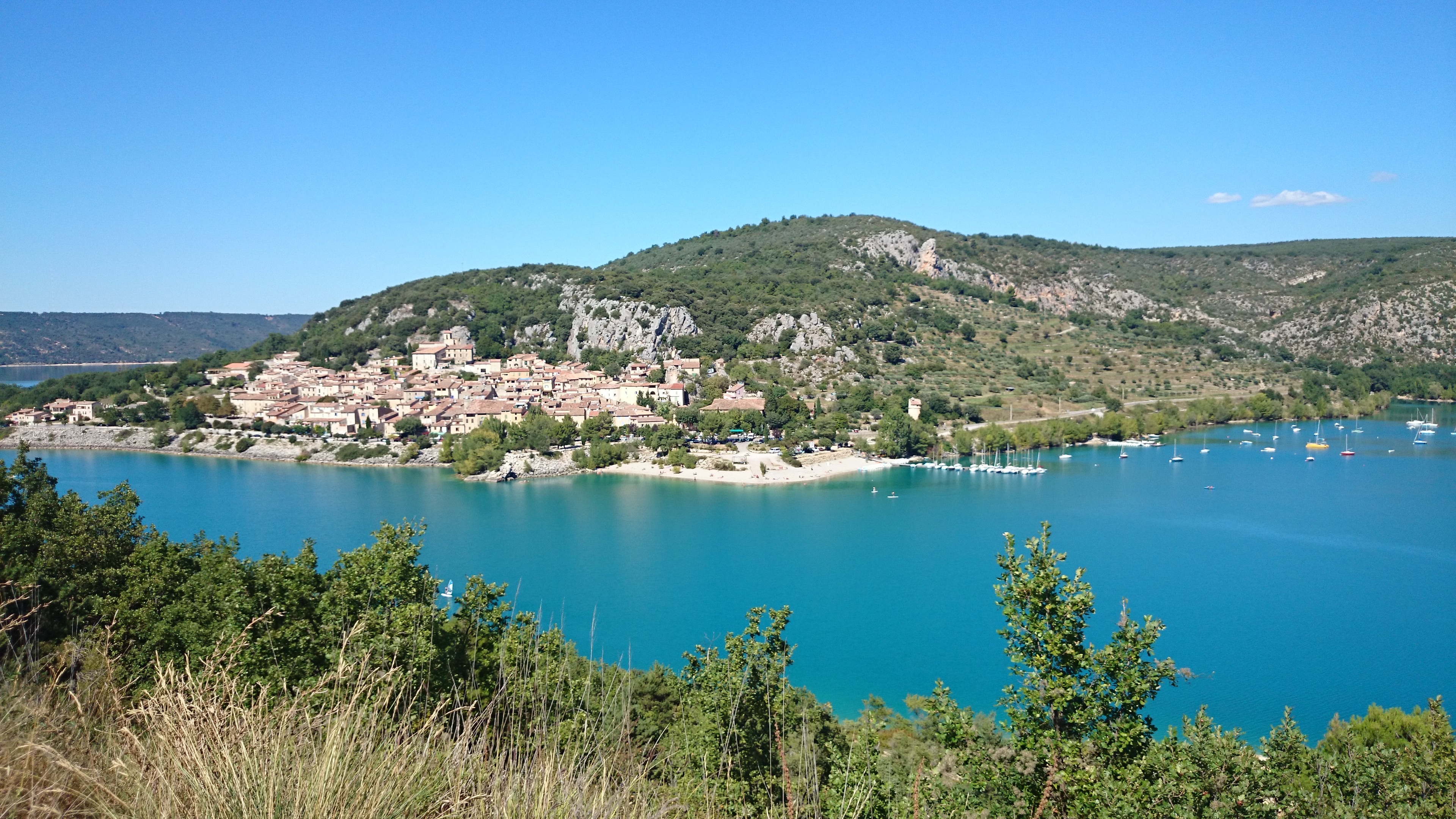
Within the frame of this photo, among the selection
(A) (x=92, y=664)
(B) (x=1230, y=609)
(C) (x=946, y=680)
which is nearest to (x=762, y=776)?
(A) (x=92, y=664)

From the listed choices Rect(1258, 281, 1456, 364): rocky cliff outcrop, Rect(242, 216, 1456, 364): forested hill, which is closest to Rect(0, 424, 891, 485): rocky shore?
Rect(242, 216, 1456, 364): forested hill

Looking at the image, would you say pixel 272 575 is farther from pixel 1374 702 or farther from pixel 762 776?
pixel 1374 702

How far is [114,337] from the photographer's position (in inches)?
2908

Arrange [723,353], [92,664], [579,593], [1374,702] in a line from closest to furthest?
[92,664], [1374,702], [579,593], [723,353]

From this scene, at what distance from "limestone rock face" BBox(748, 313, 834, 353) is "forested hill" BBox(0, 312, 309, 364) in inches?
1928

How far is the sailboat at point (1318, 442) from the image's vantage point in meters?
27.5

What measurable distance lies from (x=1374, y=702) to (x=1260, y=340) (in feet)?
143

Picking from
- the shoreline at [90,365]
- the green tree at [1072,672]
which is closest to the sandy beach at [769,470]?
the green tree at [1072,672]

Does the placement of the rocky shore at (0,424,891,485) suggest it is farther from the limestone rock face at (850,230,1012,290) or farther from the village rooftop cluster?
the limestone rock face at (850,230,1012,290)

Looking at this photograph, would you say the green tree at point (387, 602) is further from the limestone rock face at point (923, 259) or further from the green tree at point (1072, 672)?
the limestone rock face at point (923, 259)

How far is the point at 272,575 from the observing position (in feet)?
18.0

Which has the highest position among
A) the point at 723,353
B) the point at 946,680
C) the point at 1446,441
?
the point at 723,353

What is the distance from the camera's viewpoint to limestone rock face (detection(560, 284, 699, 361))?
3603 cm

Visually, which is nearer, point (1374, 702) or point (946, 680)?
point (1374, 702)
